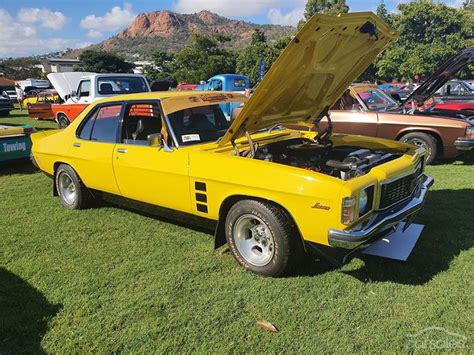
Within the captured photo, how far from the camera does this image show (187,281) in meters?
3.58

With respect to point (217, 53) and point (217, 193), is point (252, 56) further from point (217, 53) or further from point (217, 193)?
point (217, 193)

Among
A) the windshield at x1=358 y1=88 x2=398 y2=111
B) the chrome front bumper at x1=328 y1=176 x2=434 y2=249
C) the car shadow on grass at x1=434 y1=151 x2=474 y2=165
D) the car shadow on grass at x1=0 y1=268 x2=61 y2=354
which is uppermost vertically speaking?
the windshield at x1=358 y1=88 x2=398 y2=111

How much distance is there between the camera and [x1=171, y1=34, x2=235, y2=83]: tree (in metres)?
48.1

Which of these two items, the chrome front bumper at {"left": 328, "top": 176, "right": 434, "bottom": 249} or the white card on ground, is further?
the white card on ground

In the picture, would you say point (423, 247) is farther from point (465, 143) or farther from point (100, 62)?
point (100, 62)

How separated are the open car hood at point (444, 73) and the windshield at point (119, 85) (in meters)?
6.85

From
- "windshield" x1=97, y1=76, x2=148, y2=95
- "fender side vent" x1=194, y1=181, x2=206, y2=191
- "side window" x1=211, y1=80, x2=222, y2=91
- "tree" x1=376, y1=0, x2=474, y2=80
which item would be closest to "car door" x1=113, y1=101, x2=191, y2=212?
"fender side vent" x1=194, y1=181, x2=206, y2=191

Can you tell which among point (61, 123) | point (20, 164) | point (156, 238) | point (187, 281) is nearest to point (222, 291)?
point (187, 281)

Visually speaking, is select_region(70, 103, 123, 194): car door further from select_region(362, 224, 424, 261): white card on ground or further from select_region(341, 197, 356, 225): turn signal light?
select_region(362, 224, 424, 261): white card on ground

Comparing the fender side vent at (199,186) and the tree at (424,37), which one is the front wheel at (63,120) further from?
the tree at (424,37)

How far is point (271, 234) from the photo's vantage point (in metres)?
3.41

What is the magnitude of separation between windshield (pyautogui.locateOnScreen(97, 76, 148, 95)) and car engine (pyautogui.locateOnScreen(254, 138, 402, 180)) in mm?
7608

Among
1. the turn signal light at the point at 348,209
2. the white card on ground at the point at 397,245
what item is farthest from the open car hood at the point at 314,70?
the white card on ground at the point at 397,245

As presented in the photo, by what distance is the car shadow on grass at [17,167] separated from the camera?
7.98 metres
